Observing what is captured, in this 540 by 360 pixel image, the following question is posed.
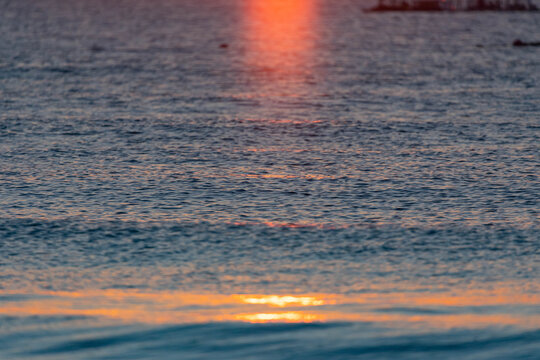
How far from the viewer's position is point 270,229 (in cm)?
Answer: 955

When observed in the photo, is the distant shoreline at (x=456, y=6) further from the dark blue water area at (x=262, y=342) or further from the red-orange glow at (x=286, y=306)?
the dark blue water area at (x=262, y=342)

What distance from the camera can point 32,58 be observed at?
1463 inches

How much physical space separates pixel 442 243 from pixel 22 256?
Result: 4.18m

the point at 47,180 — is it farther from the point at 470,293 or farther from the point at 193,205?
the point at 470,293

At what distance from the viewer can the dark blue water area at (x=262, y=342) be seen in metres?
6.30

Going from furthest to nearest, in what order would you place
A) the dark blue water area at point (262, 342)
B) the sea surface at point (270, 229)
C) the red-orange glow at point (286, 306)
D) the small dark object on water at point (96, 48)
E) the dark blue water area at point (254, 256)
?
the small dark object on water at point (96, 48), the dark blue water area at point (254, 256), the red-orange glow at point (286, 306), the sea surface at point (270, 229), the dark blue water area at point (262, 342)

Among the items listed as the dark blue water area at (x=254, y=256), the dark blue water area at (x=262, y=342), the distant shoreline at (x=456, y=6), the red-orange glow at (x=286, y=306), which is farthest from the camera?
the distant shoreline at (x=456, y=6)

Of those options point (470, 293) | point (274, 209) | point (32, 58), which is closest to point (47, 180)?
point (274, 209)

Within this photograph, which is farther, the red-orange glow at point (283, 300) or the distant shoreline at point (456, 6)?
the distant shoreline at point (456, 6)

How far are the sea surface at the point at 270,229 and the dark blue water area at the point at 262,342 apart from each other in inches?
0.7

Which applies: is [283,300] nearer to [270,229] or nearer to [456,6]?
[270,229]

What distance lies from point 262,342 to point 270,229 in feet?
10.2

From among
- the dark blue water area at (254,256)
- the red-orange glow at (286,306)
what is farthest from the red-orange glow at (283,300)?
the dark blue water area at (254,256)

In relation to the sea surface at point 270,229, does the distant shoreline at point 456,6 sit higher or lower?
higher
